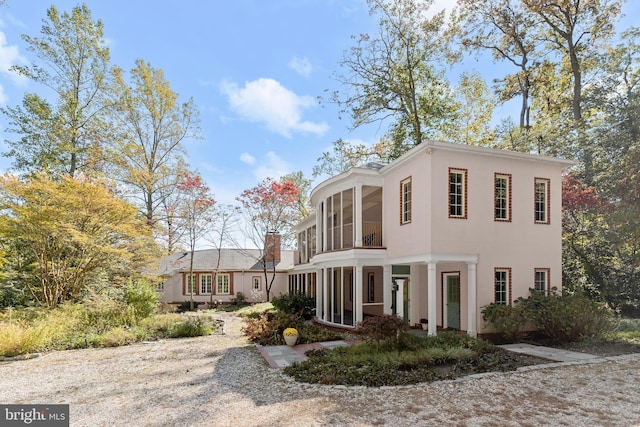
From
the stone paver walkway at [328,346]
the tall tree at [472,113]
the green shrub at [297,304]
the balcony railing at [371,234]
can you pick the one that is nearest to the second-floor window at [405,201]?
the balcony railing at [371,234]

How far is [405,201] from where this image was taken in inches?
473

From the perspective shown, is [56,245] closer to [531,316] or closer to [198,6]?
[198,6]

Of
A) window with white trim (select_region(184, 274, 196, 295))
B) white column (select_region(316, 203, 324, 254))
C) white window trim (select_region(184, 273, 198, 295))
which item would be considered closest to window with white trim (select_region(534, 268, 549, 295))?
white column (select_region(316, 203, 324, 254))

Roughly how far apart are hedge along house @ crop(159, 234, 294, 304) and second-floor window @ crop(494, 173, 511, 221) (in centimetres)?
1796

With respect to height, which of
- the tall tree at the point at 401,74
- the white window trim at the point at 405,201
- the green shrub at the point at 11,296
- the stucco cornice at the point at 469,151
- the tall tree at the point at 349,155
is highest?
the tall tree at the point at 401,74

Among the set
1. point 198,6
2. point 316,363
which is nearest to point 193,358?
point 316,363

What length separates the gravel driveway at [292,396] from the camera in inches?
207

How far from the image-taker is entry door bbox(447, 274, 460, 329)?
11812mm

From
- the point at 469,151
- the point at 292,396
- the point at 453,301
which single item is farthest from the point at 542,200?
the point at 292,396

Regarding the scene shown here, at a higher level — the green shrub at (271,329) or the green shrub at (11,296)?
the green shrub at (11,296)

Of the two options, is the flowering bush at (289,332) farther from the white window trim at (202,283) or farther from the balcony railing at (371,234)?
the white window trim at (202,283)

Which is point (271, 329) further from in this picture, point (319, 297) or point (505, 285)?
point (505, 285)

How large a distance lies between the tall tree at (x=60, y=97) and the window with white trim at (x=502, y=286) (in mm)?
21509

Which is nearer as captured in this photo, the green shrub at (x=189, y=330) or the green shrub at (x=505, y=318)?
the green shrub at (x=505, y=318)
